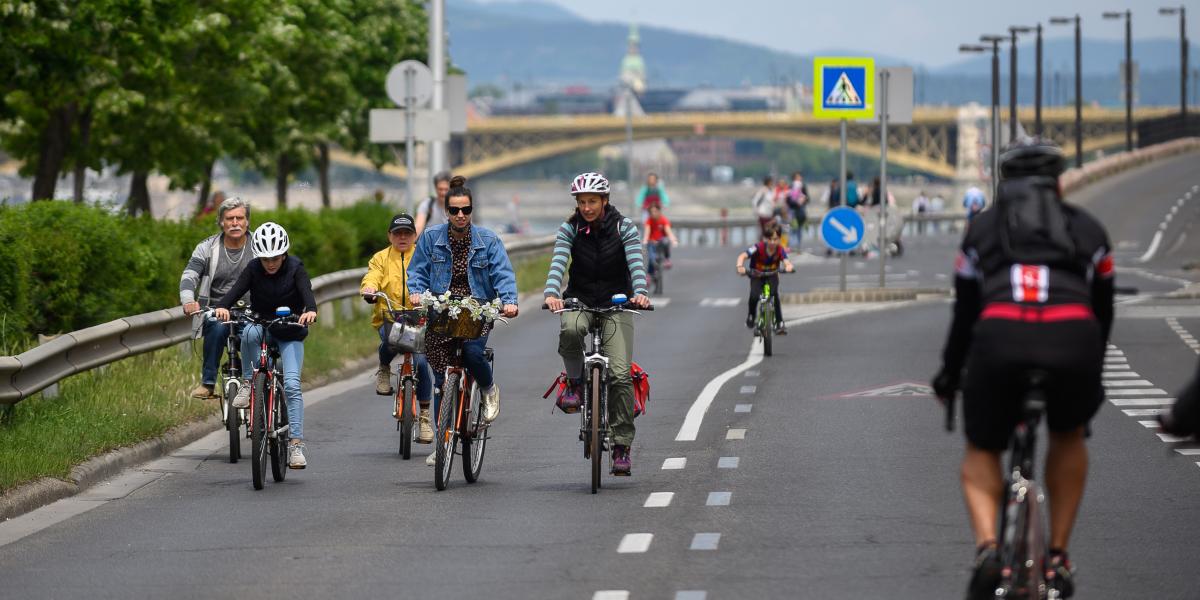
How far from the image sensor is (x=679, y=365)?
67.6ft

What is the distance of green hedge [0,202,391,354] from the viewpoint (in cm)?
1609

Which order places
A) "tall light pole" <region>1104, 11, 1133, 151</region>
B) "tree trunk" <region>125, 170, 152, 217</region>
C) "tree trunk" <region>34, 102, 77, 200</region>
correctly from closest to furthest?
1. "tree trunk" <region>34, 102, 77, 200</region>
2. "tree trunk" <region>125, 170, 152, 217</region>
3. "tall light pole" <region>1104, 11, 1133, 151</region>

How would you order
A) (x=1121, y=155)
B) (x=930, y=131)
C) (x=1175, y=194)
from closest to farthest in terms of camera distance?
(x=1175, y=194)
(x=1121, y=155)
(x=930, y=131)

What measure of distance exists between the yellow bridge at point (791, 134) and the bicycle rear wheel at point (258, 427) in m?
116

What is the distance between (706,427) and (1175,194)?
208 feet

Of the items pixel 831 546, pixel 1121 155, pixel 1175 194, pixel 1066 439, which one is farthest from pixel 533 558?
pixel 1121 155

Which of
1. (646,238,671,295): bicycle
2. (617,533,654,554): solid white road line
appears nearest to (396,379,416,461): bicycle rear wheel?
(617,533,654,554): solid white road line

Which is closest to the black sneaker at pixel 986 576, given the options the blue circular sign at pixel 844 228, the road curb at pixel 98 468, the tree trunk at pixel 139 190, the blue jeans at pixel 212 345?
the road curb at pixel 98 468

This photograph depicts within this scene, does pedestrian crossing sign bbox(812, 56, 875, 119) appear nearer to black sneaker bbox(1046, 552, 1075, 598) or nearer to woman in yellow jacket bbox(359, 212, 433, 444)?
woman in yellow jacket bbox(359, 212, 433, 444)

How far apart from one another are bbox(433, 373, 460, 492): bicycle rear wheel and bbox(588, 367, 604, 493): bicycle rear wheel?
0.75m

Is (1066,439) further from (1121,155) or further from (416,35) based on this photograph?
(1121,155)

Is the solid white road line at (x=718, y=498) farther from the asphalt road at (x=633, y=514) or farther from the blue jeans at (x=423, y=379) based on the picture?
the blue jeans at (x=423, y=379)

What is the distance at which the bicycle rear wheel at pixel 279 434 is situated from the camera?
12.1 m

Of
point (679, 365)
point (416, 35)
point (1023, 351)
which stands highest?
point (416, 35)
